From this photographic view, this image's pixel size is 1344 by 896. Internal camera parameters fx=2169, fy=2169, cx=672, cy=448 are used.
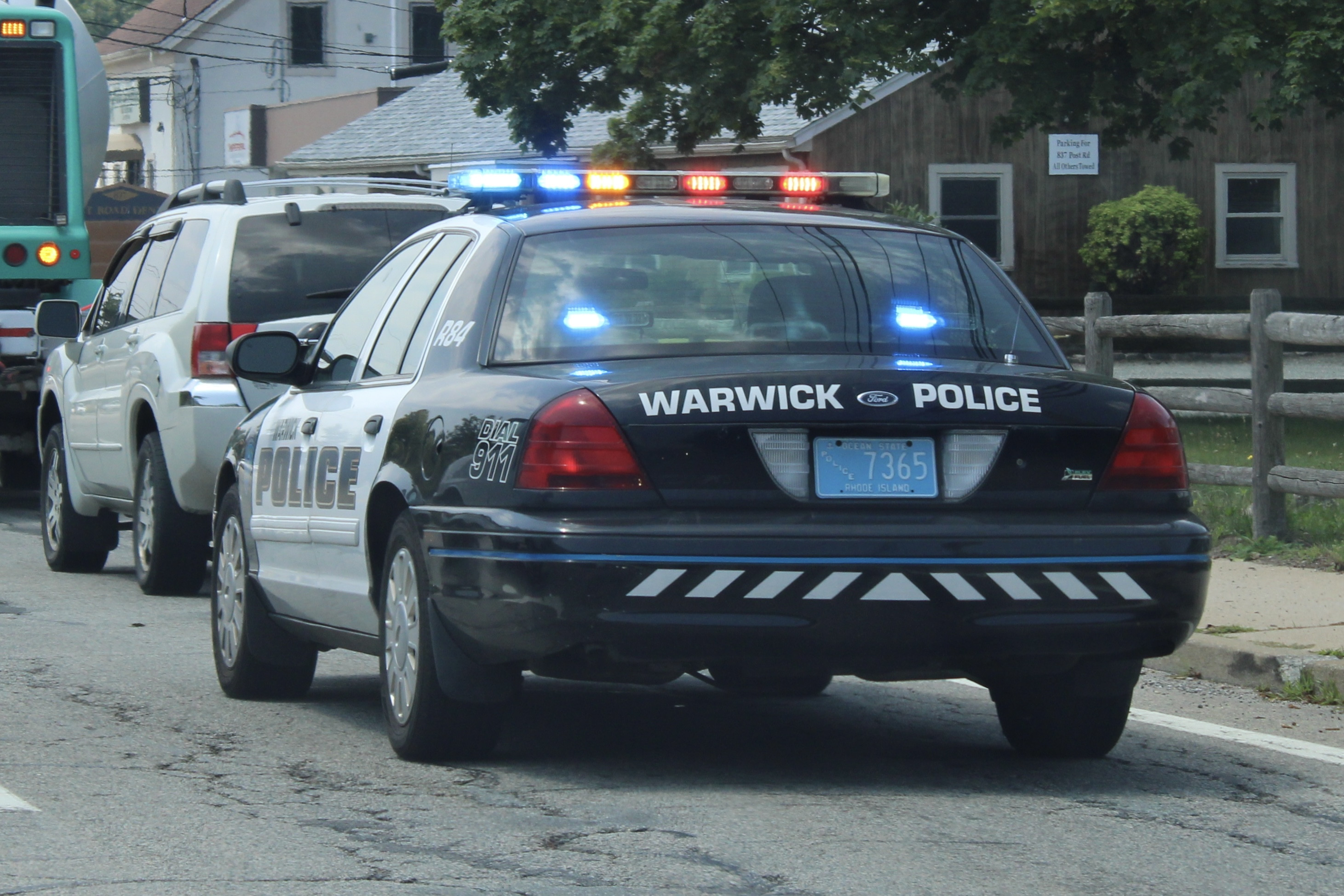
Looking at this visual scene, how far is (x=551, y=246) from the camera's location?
5941mm

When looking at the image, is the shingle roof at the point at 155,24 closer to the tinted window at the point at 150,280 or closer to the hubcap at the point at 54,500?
the hubcap at the point at 54,500

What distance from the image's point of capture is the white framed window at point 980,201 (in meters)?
30.6

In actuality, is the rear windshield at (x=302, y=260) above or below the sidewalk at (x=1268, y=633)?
above

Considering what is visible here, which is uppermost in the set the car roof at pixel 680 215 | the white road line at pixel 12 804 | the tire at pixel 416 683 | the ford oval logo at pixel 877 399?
the car roof at pixel 680 215

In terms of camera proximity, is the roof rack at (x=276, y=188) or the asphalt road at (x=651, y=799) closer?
the asphalt road at (x=651, y=799)

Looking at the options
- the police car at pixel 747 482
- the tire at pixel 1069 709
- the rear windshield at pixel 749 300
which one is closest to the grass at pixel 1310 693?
the tire at pixel 1069 709

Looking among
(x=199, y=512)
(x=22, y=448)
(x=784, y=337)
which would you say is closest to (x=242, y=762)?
(x=784, y=337)

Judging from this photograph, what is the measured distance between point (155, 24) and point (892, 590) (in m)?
53.7

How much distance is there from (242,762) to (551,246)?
170 cm

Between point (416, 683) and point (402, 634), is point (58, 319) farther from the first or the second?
point (416, 683)

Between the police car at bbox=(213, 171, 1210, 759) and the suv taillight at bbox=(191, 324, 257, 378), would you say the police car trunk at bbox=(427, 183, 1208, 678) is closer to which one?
the police car at bbox=(213, 171, 1210, 759)

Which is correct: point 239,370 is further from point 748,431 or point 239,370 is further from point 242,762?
point 748,431

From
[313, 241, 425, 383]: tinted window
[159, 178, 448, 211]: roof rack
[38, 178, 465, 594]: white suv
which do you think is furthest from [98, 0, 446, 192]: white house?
[313, 241, 425, 383]: tinted window

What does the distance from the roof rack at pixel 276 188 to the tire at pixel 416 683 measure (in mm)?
4614
